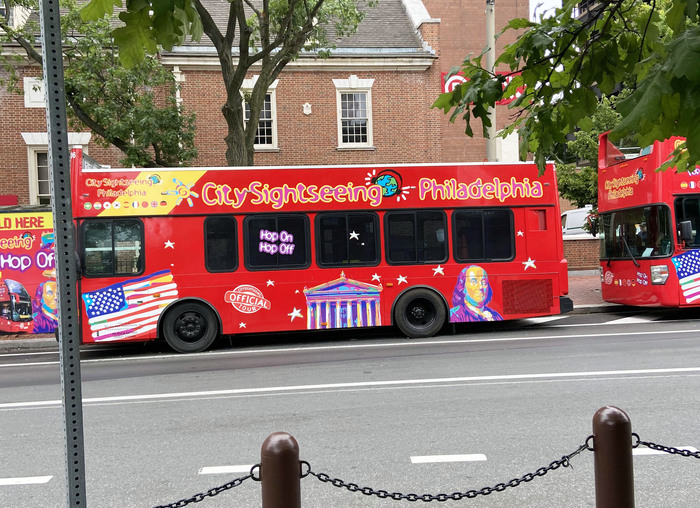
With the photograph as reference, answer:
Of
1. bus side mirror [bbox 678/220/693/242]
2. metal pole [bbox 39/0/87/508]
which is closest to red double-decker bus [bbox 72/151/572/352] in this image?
bus side mirror [bbox 678/220/693/242]

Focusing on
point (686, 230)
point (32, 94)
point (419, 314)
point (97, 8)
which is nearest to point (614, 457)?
point (97, 8)

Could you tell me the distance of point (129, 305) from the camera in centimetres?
1169

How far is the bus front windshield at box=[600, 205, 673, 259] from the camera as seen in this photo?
13.6 metres

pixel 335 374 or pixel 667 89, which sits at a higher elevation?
pixel 667 89

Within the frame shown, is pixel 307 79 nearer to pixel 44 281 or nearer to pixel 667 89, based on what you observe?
pixel 44 281

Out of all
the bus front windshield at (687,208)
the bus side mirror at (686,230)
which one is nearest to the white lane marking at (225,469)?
the bus side mirror at (686,230)

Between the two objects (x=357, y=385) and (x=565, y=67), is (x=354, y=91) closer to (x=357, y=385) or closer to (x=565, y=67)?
(x=357, y=385)

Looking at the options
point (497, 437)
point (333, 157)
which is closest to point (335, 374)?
point (497, 437)

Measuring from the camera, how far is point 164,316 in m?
11.9

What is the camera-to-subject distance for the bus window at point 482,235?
12.9 meters

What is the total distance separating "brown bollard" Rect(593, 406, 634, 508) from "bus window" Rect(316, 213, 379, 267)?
9.70m

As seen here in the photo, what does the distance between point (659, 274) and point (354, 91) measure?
12185mm

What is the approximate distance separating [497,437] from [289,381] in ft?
11.8

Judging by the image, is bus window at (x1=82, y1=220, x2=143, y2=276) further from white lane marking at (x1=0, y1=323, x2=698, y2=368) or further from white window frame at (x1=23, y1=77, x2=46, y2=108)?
white window frame at (x1=23, y1=77, x2=46, y2=108)
